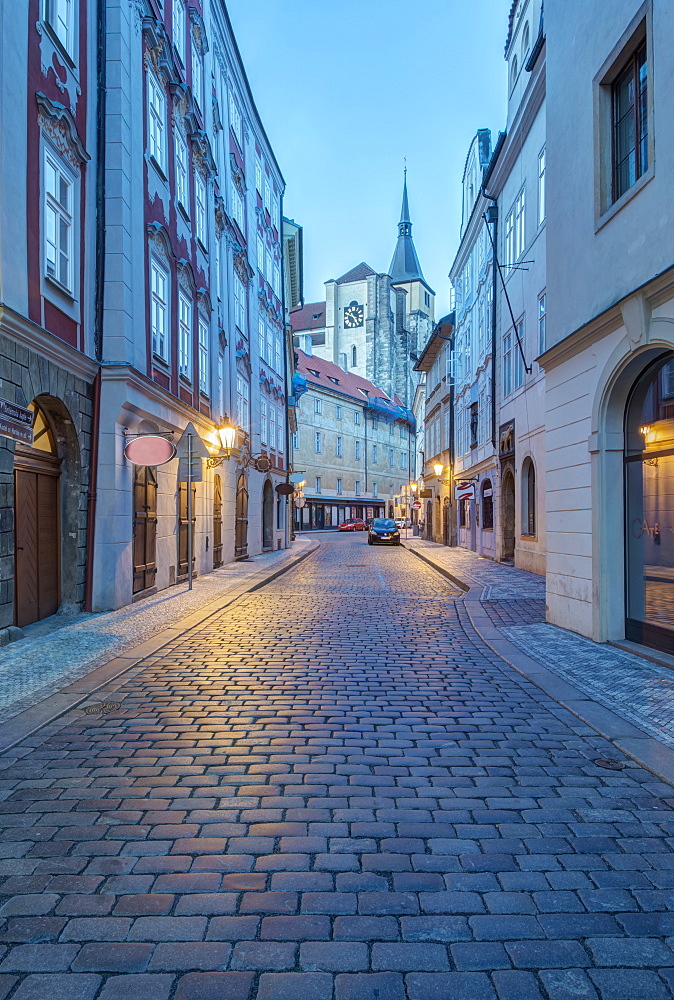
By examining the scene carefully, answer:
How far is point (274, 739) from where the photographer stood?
4801 mm

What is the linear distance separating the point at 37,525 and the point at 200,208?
11554mm

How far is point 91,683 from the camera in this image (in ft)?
21.0

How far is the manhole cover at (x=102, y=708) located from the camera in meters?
5.51

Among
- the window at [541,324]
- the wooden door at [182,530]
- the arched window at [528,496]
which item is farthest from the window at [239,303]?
the arched window at [528,496]

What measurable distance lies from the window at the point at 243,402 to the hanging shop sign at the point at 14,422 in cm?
1620

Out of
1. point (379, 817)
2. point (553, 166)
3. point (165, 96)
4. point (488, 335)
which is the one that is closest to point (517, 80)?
point (488, 335)

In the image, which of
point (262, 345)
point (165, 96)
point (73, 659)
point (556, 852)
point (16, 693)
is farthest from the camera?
point (262, 345)

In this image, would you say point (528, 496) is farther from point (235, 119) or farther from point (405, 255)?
point (405, 255)

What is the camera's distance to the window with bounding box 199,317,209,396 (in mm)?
17992

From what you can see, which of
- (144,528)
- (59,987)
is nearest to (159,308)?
(144,528)

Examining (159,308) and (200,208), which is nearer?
(159,308)

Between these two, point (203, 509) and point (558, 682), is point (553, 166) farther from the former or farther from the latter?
point (203, 509)

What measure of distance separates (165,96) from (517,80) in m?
10.1

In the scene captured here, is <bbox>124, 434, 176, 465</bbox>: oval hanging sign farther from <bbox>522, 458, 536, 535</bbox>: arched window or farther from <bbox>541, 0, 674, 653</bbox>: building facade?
<bbox>522, 458, 536, 535</bbox>: arched window
